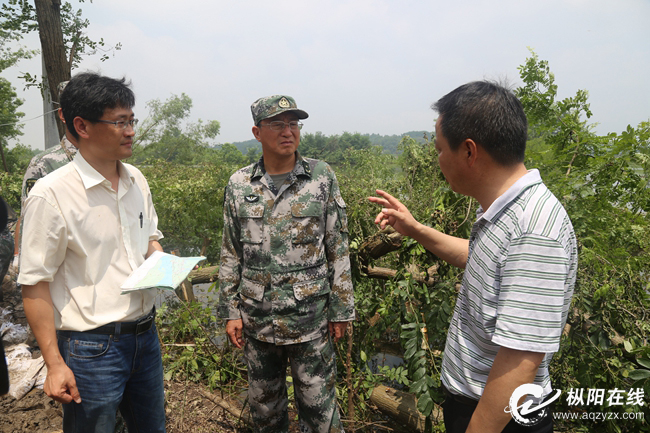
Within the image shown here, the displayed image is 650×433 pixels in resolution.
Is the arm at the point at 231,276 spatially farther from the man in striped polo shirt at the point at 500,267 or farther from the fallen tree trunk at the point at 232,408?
the man in striped polo shirt at the point at 500,267

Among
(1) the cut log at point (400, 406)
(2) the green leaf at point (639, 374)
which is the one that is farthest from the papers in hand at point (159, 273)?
(2) the green leaf at point (639, 374)

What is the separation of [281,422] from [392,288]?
1106mm

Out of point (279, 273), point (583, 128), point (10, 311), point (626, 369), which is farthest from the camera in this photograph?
point (10, 311)

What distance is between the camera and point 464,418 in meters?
1.31

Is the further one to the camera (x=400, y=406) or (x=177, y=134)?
(x=177, y=134)

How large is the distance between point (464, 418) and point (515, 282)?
1.84 feet

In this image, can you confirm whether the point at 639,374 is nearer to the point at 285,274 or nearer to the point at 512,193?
the point at 512,193

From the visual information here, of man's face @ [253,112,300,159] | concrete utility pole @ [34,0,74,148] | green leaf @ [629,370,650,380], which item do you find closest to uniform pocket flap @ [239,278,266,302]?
man's face @ [253,112,300,159]

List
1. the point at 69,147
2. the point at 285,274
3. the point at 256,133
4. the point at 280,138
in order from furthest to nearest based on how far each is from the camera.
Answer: the point at 69,147 < the point at 256,133 < the point at 280,138 < the point at 285,274

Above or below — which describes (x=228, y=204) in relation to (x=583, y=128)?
below

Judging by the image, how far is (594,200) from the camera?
2549 mm

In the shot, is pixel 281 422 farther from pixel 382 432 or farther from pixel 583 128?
pixel 583 128

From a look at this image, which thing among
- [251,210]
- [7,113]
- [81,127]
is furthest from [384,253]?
A: [7,113]

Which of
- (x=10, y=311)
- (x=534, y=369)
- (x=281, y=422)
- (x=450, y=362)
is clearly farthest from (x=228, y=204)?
(x=10, y=311)
